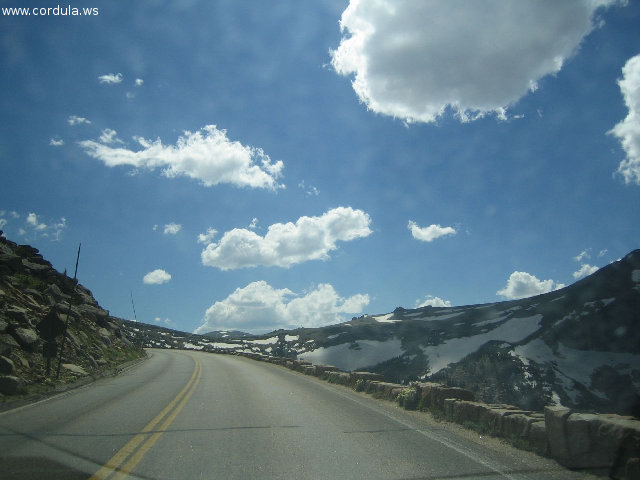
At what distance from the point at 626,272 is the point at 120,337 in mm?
69777

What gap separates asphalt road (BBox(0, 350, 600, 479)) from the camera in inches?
224

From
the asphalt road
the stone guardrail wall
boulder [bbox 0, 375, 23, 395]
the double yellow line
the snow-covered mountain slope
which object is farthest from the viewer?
the snow-covered mountain slope

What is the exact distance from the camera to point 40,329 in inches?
678

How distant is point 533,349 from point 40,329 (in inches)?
2105

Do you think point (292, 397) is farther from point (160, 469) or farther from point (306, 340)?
point (306, 340)

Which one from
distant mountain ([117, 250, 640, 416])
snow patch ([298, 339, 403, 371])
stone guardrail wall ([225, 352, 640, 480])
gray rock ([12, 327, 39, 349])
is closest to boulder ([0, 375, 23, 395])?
gray rock ([12, 327, 39, 349])

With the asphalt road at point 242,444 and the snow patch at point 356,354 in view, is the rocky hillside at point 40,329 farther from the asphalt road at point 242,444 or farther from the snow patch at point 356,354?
the snow patch at point 356,354

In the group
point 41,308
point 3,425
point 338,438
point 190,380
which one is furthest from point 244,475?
point 41,308

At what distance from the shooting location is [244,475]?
551 centimetres

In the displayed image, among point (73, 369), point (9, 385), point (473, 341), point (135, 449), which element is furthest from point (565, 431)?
point (473, 341)

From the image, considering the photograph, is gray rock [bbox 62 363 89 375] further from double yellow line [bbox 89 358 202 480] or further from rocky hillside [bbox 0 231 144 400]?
double yellow line [bbox 89 358 202 480]

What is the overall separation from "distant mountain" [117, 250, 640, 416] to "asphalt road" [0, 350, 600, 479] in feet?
103

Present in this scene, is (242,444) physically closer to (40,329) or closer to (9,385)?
(9,385)

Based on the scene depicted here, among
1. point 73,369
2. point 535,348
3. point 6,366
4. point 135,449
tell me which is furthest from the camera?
point 535,348
